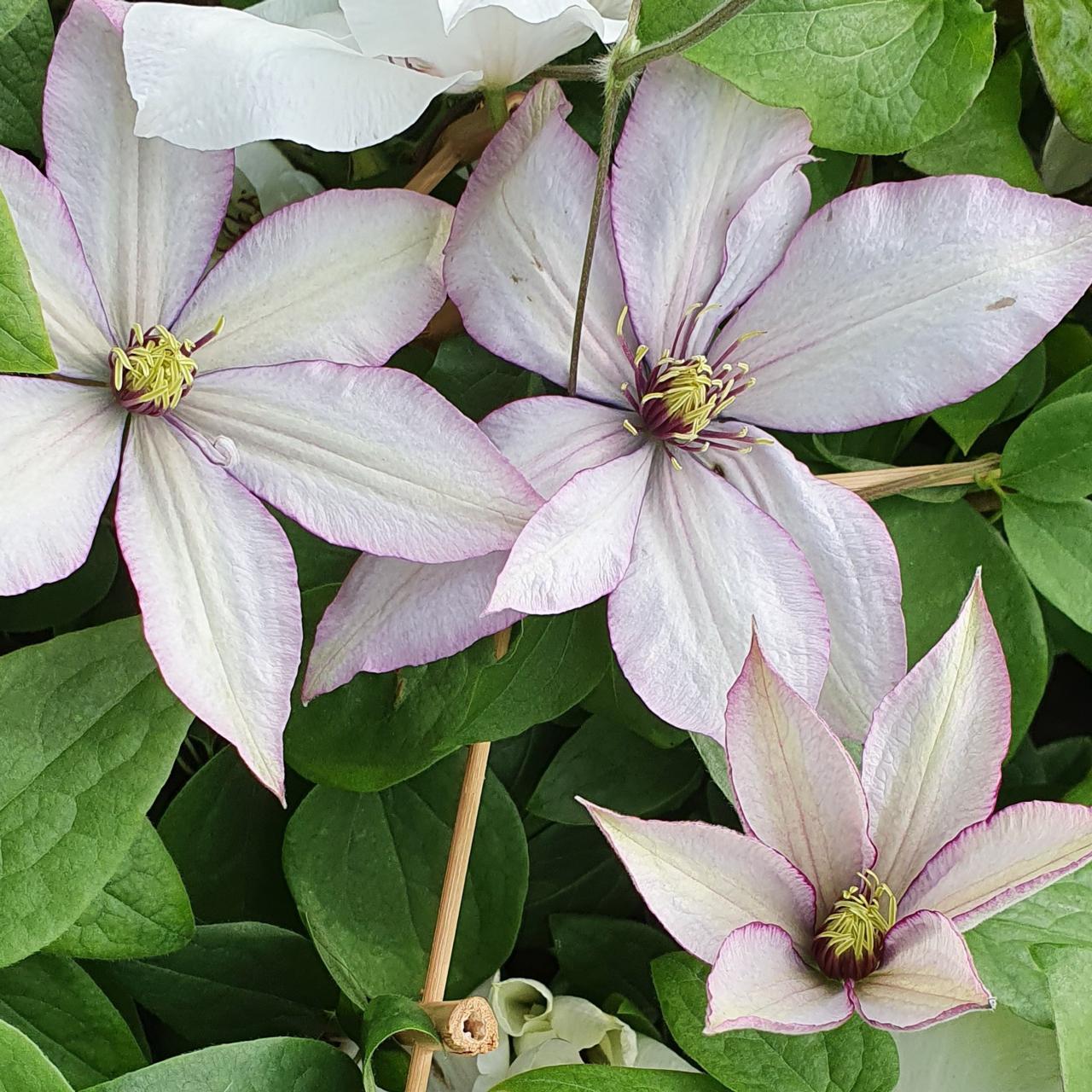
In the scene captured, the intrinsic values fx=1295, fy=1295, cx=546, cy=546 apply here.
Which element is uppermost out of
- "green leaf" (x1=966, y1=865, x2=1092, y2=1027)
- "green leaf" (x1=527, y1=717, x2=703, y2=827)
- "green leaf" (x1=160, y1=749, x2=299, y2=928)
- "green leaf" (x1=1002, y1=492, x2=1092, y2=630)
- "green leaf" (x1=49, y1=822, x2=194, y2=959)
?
"green leaf" (x1=49, y1=822, x2=194, y2=959)

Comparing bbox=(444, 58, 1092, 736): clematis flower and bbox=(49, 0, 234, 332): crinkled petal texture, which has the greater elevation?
bbox=(49, 0, 234, 332): crinkled petal texture

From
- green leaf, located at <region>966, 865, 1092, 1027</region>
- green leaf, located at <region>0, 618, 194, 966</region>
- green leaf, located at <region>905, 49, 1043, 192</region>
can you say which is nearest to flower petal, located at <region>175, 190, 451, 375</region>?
green leaf, located at <region>0, 618, 194, 966</region>

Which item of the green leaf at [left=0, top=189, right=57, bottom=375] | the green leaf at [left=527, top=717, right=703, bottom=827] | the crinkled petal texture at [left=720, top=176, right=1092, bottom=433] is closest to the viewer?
A: the green leaf at [left=0, top=189, right=57, bottom=375]

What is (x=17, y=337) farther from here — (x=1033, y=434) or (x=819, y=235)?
(x=1033, y=434)

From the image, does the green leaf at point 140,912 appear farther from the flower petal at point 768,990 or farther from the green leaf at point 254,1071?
the flower petal at point 768,990

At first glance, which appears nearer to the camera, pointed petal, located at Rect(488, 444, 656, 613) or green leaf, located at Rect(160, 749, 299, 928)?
pointed petal, located at Rect(488, 444, 656, 613)

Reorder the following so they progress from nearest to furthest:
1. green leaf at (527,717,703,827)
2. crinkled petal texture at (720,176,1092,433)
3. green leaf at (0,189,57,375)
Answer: green leaf at (0,189,57,375)
crinkled petal texture at (720,176,1092,433)
green leaf at (527,717,703,827)

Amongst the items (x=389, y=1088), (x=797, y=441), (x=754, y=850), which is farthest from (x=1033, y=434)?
(x=389, y=1088)

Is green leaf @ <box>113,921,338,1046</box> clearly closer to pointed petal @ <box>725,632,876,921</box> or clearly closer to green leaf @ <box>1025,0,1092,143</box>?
pointed petal @ <box>725,632,876,921</box>
